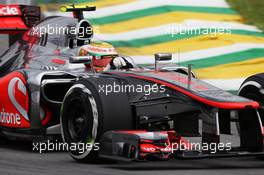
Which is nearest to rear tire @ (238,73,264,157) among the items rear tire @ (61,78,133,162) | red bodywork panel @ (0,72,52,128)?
rear tire @ (61,78,133,162)

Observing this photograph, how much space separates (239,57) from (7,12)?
4923mm

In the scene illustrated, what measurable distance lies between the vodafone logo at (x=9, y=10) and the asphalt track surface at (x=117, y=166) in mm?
2417

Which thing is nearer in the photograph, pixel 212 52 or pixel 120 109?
pixel 120 109

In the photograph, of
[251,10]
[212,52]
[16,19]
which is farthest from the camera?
[212,52]

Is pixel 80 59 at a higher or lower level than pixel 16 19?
lower

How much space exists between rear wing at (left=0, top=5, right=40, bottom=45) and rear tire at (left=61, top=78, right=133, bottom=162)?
2710 millimetres

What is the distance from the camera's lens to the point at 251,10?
16344 mm

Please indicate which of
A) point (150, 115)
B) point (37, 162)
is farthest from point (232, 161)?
point (37, 162)

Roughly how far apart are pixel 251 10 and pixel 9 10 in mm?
5018

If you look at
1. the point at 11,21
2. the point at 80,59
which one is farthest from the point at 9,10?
the point at 80,59

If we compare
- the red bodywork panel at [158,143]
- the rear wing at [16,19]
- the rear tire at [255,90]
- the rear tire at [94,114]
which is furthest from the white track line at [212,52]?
the red bodywork panel at [158,143]

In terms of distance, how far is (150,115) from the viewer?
10.2 meters

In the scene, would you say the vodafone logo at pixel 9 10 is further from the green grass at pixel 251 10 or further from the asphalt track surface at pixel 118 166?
the green grass at pixel 251 10

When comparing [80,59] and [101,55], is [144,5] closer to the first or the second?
[101,55]
